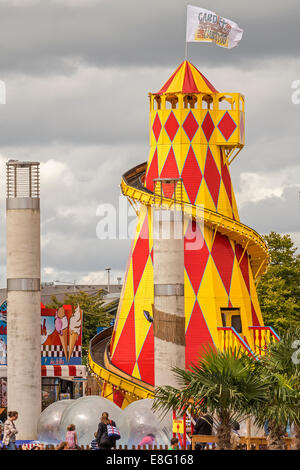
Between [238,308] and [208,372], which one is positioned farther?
[238,308]

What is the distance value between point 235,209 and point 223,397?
25.8 m

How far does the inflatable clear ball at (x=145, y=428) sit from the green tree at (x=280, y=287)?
34.3m

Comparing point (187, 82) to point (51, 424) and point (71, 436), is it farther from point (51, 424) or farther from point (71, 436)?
point (71, 436)

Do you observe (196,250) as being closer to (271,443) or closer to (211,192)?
(211,192)

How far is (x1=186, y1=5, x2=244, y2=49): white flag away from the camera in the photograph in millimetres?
55656

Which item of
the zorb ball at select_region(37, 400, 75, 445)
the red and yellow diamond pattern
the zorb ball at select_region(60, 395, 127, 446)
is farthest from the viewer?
the red and yellow diamond pattern

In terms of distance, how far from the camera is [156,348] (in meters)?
47.7

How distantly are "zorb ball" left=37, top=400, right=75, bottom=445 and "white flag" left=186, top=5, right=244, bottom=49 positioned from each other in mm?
19446

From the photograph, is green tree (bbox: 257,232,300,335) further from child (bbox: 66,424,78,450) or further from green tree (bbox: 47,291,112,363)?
child (bbox: 66,424,78,450)

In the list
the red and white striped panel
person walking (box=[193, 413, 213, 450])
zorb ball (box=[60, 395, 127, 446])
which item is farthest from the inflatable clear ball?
the red and white striped panel

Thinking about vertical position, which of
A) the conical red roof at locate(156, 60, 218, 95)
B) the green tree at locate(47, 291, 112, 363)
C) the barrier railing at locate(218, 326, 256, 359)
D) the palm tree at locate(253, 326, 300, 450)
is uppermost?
the conical red roof at locate(156, 60, 218, 95)

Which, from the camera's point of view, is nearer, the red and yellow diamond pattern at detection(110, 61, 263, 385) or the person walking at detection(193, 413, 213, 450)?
the person walking at detection(193, 413, 213, 450)

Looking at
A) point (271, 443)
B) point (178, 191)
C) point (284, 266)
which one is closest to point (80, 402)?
point (271, 443)

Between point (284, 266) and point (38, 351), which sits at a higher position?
point (284, 266)
